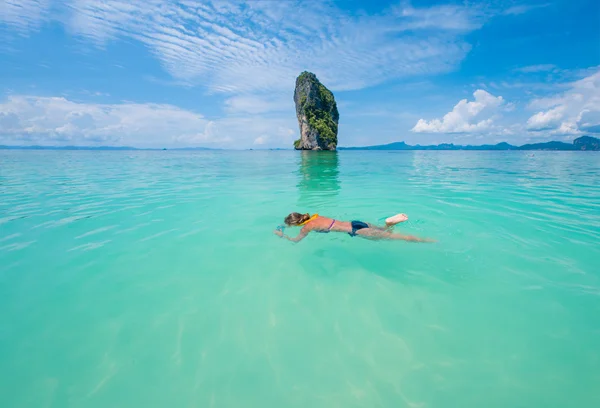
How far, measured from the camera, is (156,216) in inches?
381

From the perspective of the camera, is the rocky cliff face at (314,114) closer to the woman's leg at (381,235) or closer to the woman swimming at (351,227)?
the woman swimming at (351,227)

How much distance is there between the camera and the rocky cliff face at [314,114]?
288 feet

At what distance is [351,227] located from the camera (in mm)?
7156

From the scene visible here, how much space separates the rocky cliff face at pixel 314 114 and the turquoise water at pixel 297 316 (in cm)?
8234

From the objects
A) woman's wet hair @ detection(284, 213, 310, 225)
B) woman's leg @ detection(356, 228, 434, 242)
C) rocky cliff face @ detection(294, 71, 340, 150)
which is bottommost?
woman's leg @ detection(356, 228, 434, 242)

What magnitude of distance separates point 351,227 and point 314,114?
87600 mm

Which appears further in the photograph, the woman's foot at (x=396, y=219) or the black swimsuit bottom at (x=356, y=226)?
the black swimsuit bottom at (x=356, y=226)

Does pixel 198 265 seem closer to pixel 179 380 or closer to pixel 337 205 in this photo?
pixel 179 380

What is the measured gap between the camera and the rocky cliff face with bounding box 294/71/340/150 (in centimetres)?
8769

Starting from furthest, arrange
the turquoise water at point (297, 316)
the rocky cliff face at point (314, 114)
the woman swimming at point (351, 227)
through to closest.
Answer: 1. the rocky cliff face at point (314, 114)
2. the woman swimming at point (351, 227)
3. the turquoise water at point (297, 316)

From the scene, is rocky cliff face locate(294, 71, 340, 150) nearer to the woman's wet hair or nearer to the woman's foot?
the woman's wet hair


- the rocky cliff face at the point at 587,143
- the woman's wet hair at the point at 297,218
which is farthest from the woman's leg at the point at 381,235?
the rocky cliff face at the point at 587,143

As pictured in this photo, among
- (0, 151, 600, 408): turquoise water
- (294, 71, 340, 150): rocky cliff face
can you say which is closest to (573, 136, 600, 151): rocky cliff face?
(294, 71, 340, 150): rocky cliff face

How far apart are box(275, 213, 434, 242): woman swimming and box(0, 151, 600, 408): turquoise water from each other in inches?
12.7
